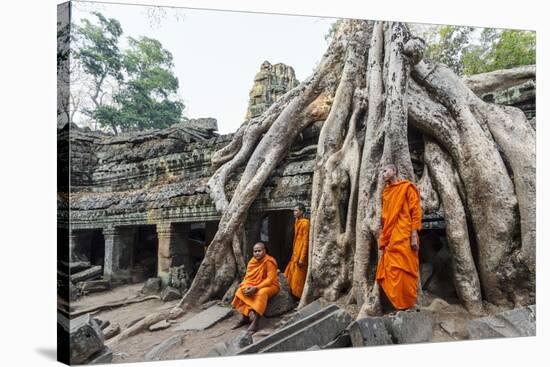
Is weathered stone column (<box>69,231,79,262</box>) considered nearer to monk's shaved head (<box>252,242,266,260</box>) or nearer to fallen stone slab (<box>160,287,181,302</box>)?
fallen stone slab (<box>160,287,181,302</box>)

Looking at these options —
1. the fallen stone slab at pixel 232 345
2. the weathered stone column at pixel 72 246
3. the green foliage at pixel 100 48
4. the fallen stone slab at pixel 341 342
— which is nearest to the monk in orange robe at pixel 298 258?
the fallen stone slab at pixel 341 342

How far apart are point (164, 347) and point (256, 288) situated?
104 centimetres

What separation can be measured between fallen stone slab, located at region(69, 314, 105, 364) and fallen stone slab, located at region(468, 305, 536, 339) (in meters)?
3.72

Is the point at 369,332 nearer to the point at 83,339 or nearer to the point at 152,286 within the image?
the point at 152,286

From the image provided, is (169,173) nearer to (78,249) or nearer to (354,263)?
(78,249)

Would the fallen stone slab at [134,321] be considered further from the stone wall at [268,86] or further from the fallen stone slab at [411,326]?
the fallen stone slab at [411,326]

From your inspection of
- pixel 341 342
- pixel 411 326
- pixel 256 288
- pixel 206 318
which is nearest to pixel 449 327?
pixel 411 326

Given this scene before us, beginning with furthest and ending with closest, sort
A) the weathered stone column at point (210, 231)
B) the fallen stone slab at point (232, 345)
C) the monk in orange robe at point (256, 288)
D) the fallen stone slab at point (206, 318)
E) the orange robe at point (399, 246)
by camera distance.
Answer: the weathered stone column at point (210, 231)
the orange robe at point (399, 246)
the monk in orange robe at point (256, 288)
the fallen stone slab at point (206, 318)
the fallen stone slab at point (232, 345)

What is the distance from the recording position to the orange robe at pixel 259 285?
613 cm

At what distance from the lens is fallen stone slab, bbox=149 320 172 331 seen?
5.91 metres

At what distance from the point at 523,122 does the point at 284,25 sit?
286 centimetres

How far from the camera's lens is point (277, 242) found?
6.44 meters

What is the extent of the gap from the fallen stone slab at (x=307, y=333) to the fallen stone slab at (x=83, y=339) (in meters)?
1.34

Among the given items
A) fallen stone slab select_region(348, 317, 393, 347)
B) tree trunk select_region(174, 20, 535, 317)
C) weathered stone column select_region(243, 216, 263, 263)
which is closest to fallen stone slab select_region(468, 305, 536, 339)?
tree trunk select_region(174, 20, 535, 317)
